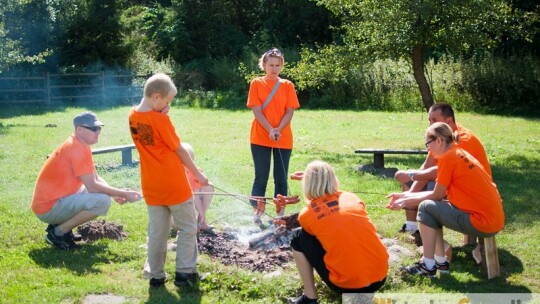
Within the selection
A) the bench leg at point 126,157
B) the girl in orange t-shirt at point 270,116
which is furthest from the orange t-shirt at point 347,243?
the bench leg at point 126,157

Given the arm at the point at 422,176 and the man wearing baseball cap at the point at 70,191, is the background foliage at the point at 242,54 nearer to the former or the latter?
the arm at the point at 422,176

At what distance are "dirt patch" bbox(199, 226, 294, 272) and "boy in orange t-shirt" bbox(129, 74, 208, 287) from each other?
589 mm

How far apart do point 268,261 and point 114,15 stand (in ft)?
75.5

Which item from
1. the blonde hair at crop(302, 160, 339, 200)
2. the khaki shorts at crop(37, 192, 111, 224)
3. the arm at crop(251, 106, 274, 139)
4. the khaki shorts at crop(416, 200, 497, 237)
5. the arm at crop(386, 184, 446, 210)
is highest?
→ the arm at crop(251, 106, 274, 139)

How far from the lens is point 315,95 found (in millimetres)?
24266

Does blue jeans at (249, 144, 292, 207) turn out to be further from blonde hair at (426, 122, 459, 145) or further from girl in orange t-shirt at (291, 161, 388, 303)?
girl in orange t-shirt at (291, 161, 388, 303)

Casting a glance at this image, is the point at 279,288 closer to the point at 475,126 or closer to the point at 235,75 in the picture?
the point at 475,126

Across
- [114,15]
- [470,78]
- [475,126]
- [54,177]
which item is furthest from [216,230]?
[114,15]

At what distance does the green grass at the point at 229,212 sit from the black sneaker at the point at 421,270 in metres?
0.10

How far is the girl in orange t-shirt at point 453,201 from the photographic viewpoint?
5449 millimetres

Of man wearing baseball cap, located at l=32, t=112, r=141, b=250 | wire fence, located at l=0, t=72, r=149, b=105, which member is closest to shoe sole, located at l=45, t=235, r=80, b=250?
man wearing baseball cap, located at l=32, t=112, r=141, b=250

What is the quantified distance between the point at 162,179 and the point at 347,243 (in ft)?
5.08

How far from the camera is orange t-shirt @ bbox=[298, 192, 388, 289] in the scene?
465 cm

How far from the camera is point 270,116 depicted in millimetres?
7309
